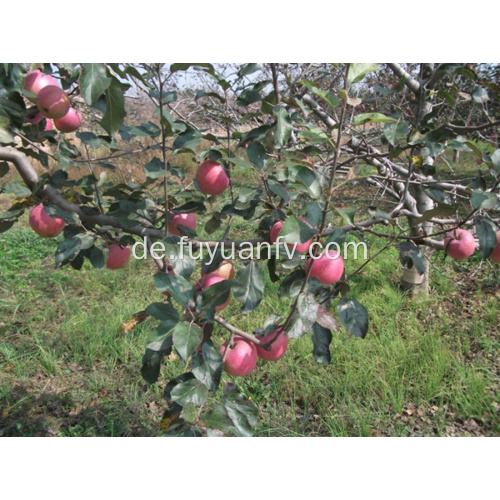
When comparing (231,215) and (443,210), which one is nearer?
(443,210)

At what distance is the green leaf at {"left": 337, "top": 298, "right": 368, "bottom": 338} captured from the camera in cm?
75

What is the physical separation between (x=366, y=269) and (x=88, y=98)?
2315 millimetres

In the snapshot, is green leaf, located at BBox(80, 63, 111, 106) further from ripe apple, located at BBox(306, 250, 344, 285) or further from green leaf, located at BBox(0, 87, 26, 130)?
ripe apple, located at BBox(306, 250, 344, 285)

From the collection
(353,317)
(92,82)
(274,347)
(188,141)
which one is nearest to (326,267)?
(353,317)

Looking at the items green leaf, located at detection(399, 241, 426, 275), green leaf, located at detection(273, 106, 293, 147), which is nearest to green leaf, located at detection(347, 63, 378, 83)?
green leaf, located at detection(273, 106, 293, 147)

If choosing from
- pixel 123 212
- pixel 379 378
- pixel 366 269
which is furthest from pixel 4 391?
pixel 366 269

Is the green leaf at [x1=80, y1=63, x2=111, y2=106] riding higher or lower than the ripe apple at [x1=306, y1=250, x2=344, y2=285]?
higher

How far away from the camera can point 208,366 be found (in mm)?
713

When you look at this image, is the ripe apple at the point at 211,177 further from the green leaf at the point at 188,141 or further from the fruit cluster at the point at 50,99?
the fruit cluster at the point at 50,99

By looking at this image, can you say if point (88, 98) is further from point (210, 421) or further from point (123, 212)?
point (210, 421)

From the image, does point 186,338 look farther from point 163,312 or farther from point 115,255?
point 115,255

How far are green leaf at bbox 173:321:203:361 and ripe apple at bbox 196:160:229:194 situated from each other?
37 cm

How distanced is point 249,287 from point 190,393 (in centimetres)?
22

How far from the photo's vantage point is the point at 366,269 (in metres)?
2.63
